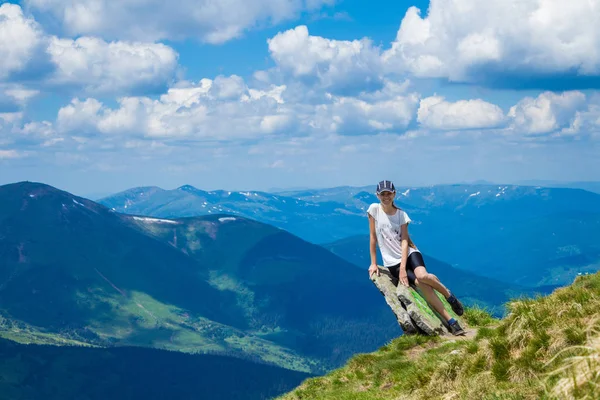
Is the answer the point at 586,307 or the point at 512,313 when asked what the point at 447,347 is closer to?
the point at 512,313

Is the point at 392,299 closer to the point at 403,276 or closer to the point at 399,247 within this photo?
the point at 403,276

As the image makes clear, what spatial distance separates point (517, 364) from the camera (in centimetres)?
1348

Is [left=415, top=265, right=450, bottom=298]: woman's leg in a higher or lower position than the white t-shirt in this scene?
lower

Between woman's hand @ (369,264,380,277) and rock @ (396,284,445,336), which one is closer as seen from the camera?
rock @ (396,284,445,336)

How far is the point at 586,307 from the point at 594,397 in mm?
6346

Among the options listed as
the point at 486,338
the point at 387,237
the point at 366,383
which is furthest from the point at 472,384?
the point at 387,237

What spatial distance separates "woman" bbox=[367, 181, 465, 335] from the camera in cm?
2280

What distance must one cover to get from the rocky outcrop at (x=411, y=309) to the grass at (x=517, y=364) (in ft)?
6.43

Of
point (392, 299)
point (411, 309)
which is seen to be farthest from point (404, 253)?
point (392, 299)

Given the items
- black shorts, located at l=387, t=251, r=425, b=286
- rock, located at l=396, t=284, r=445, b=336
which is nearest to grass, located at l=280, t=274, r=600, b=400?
rock, located at l=396, t=284, r=445, b=336

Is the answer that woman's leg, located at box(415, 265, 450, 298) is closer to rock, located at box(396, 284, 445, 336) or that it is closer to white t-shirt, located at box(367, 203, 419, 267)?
rock, located at box(396, 284, 445, 336)

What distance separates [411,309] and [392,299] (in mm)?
1861

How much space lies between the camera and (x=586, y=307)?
47.6 feet

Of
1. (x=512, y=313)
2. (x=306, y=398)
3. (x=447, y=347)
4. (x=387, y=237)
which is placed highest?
(x=387, y=237)
